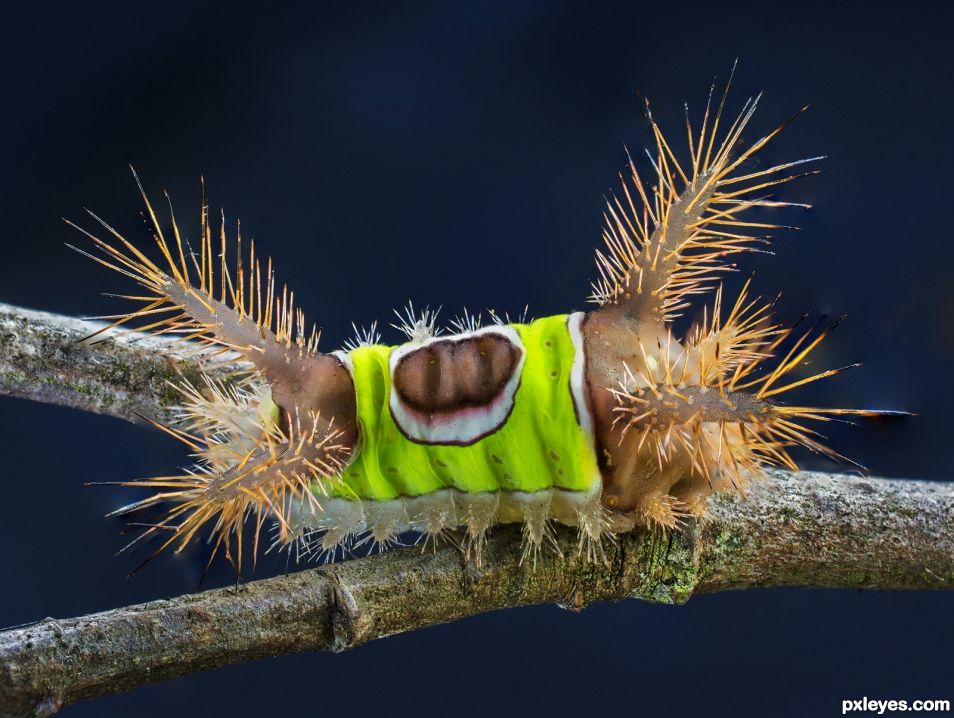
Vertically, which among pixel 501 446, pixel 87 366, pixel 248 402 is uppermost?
pixel 87 366

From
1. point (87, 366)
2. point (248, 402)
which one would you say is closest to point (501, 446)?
point (248, 402)

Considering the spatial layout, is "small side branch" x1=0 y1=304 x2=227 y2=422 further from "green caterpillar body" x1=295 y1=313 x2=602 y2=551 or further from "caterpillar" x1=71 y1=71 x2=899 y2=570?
"green caterpillar body" x1=295 y1=313 x2=602 y2=551

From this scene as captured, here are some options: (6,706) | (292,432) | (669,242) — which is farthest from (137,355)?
(669,242)

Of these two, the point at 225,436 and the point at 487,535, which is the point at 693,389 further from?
the point at 225,436

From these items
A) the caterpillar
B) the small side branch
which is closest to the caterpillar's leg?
the caterpillar

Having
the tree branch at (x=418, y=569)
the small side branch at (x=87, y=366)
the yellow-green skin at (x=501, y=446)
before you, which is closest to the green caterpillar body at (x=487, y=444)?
the yellow-green skin at (x=501, y=446)

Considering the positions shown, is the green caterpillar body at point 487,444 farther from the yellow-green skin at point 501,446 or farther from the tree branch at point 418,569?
the tree branch at point 418,569

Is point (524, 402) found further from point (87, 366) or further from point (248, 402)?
point (87, 366)
